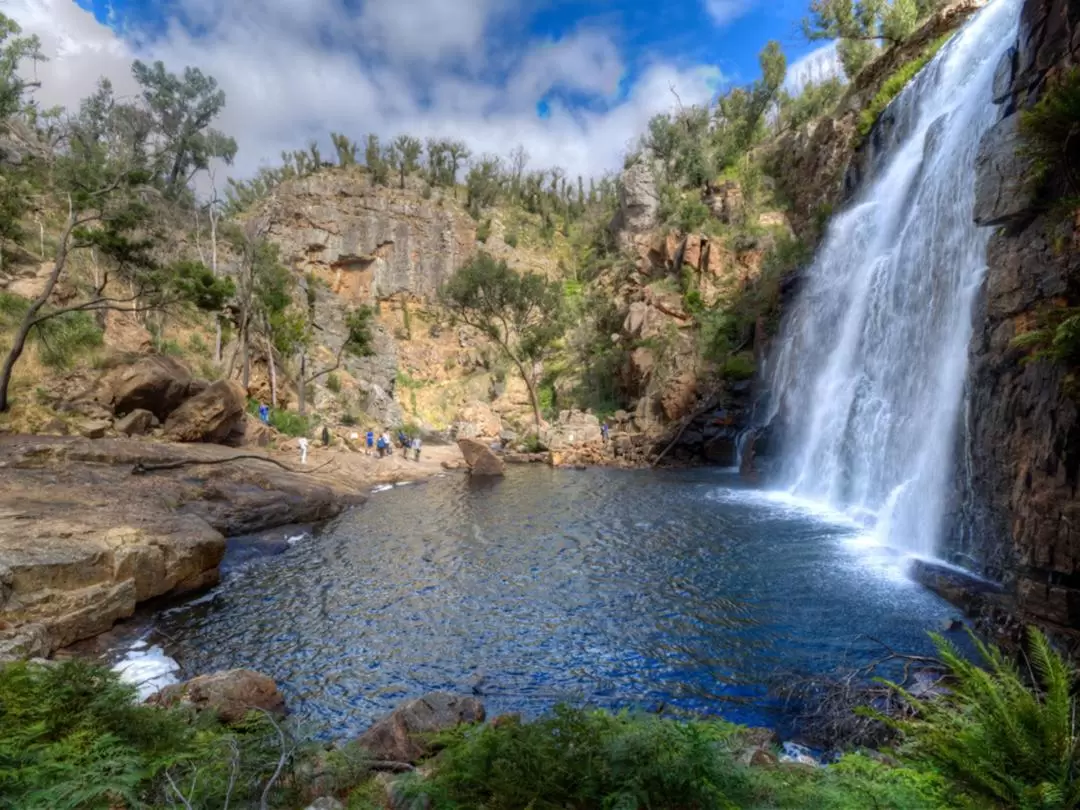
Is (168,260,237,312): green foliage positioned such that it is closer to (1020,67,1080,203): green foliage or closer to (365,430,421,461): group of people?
(365,430,421,461): group of people

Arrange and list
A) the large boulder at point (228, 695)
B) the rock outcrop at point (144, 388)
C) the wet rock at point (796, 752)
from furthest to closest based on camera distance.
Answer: the rock outcrop at point (144, 388)
the large boulder at point (228, 695)
the wet rock at point (796, 752)

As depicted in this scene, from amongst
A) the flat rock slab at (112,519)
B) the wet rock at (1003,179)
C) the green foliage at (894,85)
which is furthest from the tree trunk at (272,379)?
the green foliage at (894,85)

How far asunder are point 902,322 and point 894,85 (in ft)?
57.3

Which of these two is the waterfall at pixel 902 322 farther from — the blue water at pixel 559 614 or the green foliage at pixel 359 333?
the green foliage at pixel 359 333

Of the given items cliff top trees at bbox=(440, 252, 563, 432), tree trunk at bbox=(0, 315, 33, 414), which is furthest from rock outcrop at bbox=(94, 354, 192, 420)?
cliff top trees at bbox=(440, 252, 563, 432)

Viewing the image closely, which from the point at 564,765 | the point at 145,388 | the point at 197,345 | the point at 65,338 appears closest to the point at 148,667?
the point at 564,765

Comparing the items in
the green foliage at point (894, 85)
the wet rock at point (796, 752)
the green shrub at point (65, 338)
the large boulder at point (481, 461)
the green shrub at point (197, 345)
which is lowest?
the wet rock at point (796, 752)

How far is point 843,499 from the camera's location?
56.7 ft

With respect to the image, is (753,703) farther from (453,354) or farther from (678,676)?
(453,354)

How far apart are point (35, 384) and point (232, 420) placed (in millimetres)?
5793

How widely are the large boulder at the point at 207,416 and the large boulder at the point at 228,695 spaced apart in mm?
15634

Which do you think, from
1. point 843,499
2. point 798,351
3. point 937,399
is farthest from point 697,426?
point 937,399

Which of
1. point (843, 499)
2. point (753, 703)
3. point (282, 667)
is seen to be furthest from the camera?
point (843, 499)

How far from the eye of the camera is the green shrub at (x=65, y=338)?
1941cm
